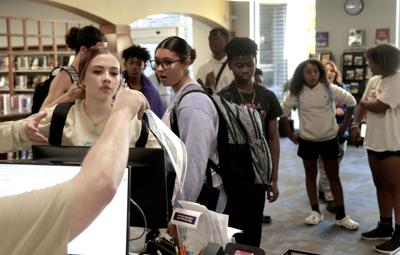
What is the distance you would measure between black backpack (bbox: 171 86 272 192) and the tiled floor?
1.72 m

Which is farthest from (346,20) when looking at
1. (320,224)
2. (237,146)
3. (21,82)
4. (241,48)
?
(237,146)

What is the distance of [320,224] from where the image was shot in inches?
177

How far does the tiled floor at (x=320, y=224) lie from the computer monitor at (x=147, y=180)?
2.41 metres

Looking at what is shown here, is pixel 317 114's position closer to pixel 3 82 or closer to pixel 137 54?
pixel 137 54

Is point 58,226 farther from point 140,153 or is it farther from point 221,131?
point 221,131

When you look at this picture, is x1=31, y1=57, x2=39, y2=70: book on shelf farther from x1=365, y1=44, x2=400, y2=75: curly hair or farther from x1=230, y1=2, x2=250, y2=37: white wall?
x1=365, y1=44, x2=400, y2=75: curly hair

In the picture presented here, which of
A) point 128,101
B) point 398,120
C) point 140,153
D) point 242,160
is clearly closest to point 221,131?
point 242,160

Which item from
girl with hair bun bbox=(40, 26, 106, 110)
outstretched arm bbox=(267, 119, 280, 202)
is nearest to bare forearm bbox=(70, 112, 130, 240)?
girl with hair bun bbox=(40, 26, 106, 110)

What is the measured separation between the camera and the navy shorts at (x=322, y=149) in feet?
13.9

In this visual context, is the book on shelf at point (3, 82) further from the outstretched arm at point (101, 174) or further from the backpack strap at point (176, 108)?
the outstretched arm at point (101, 174)

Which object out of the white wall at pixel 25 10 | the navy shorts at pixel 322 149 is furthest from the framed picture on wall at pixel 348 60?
→ the white wall at pixel 25 10

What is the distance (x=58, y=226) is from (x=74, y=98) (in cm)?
177

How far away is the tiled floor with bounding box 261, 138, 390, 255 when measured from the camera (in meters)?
3.95

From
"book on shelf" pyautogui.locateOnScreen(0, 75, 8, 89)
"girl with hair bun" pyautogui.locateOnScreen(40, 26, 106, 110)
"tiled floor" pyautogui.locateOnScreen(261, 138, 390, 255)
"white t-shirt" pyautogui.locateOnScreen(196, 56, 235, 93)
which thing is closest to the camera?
"girl with hair bun" pyautogui.locateOnScreen(40, 26, 106, 110)
